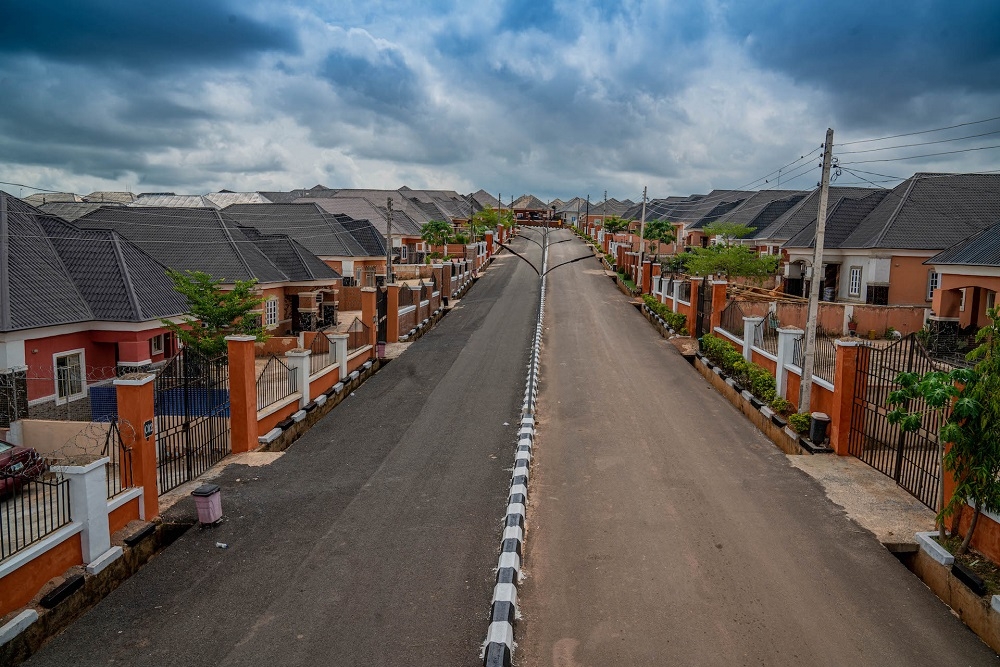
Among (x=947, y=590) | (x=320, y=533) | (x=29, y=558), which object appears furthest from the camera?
(x=320, y=533)

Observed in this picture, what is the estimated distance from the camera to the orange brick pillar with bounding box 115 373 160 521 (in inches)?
416

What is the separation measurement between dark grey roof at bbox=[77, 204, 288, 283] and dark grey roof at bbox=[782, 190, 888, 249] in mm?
25597

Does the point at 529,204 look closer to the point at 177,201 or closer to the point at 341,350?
the point at 177,201

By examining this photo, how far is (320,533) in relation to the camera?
1030cm

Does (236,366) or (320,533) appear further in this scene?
(236,366)

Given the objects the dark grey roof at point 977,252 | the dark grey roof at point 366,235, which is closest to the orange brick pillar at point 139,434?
the dark grey roof at point 977,252

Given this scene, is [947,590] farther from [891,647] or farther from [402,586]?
[402,586]

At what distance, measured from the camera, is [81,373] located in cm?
1791

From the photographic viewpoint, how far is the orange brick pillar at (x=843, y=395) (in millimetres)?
13664

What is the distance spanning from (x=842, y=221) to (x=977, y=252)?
12.2 m

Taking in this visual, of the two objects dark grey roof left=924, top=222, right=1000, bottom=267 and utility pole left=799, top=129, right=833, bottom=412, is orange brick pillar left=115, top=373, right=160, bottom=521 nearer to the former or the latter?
utility pole left=799, top=129, right=833, bottom=412

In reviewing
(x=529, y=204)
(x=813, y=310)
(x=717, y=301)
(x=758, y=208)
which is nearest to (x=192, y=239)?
(x=717, y=301)

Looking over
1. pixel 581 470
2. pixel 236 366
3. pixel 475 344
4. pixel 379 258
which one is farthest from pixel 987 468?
pixel 379 258

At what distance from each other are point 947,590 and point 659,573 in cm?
354
